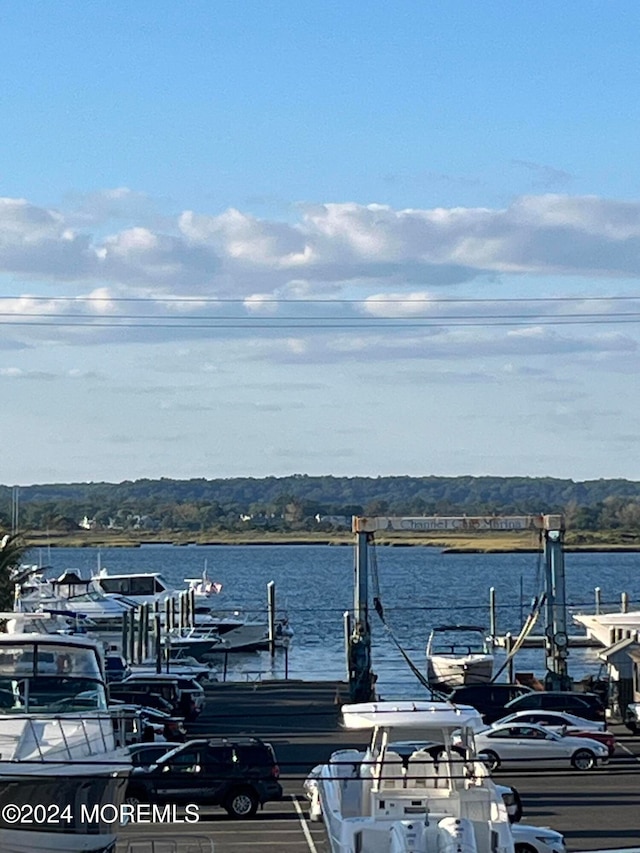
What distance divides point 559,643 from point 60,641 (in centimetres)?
2616

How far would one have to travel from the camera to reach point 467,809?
24641mm

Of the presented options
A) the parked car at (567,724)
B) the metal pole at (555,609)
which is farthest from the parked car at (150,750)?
the metal pole at (555,609)

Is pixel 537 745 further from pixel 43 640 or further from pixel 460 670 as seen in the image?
pixel 460 670

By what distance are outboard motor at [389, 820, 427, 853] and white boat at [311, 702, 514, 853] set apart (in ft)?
0.05

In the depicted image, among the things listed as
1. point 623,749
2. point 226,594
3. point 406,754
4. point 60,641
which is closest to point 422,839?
point 406,754

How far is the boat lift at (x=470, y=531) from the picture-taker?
5066 cm

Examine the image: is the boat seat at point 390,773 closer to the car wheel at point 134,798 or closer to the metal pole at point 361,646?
the car wheel at point 134,798

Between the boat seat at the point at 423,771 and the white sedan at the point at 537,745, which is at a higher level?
the boat seat at the point at 423,771

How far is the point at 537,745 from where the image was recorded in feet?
125

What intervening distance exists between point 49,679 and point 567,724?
666 inches

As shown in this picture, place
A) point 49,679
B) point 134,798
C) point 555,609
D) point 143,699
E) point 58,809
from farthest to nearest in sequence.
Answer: point 555,609 → point 143,699 → point 134,798 → point 49,679 → point 58,809

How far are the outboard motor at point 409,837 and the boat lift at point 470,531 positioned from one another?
89.7 ft

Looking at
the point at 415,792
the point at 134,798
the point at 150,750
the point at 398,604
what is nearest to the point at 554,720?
the point at 150,750

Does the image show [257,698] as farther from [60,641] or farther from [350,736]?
[60,641]
